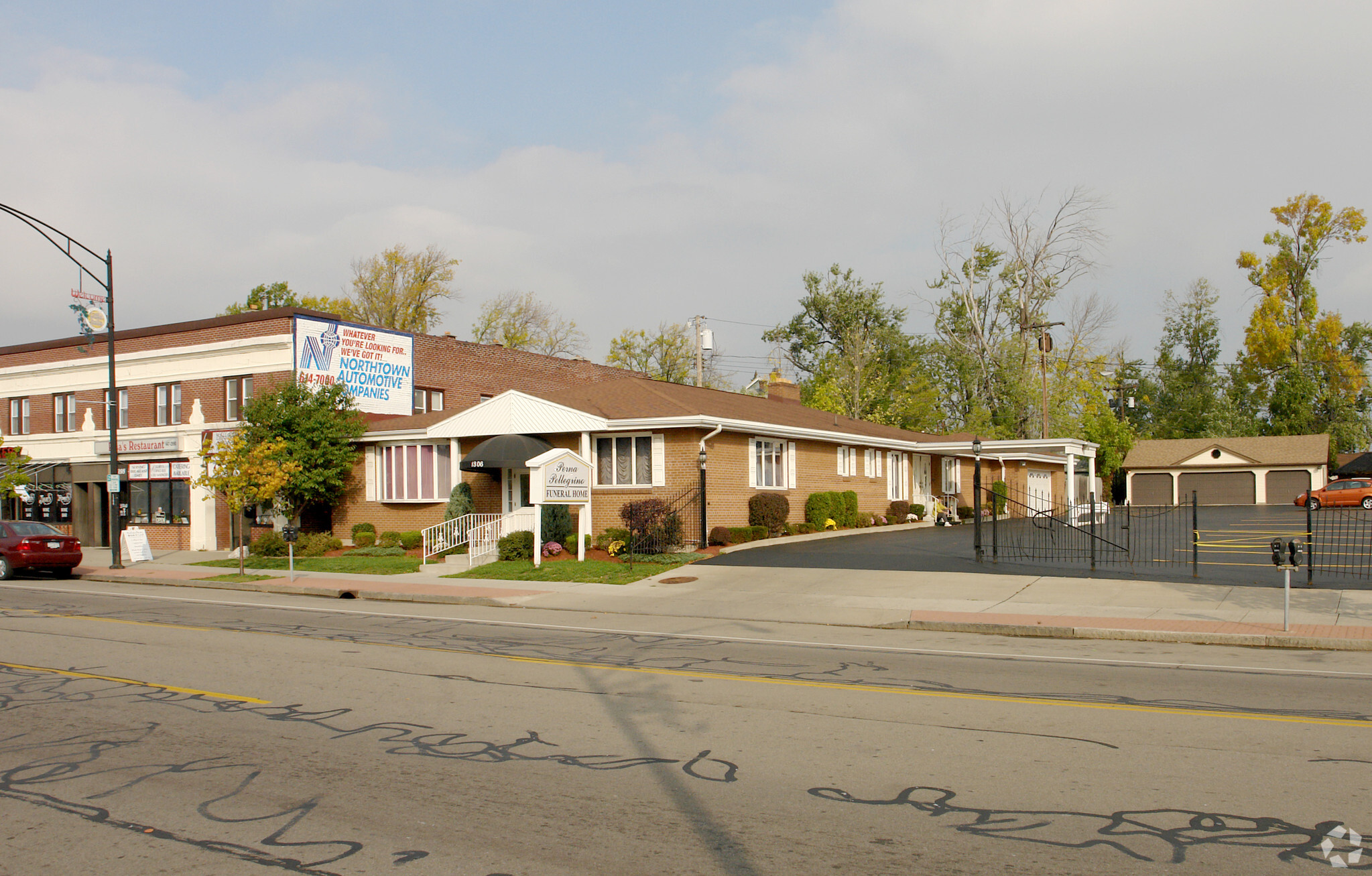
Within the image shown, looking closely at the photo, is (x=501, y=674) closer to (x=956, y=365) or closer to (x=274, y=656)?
(x=274, y=656)

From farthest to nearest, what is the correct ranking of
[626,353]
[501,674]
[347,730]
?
[626,353] < [501,674] < [347,730]

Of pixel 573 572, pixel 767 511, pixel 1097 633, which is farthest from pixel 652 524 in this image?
pixel 1097 633

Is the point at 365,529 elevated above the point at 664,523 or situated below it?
below

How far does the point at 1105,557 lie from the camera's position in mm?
22484

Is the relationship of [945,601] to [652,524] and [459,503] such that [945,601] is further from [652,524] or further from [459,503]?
[459,503]

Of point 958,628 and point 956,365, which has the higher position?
point 956,365

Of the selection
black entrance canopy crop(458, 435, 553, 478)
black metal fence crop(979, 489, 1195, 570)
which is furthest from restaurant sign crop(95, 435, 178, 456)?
black metal fence crop(979, 489, 1195, 570)

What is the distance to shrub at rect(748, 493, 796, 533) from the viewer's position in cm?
2567

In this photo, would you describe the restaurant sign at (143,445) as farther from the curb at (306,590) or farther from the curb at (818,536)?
the curb at (818,536)

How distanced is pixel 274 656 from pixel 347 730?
4.50 meters

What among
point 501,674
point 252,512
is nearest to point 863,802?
point 501,674

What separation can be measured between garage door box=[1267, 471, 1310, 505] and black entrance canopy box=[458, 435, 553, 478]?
5077 centimetres

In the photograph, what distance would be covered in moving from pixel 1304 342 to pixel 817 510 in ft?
171

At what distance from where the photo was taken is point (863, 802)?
231 inches
